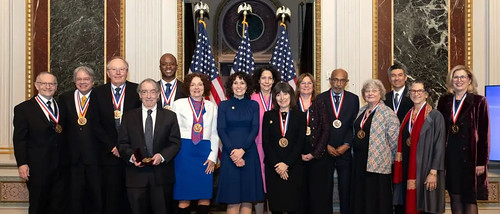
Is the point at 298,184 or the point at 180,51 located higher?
the point at 180,51

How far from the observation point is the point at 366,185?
209 inches

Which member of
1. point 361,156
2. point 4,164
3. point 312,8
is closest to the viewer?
point 361,156

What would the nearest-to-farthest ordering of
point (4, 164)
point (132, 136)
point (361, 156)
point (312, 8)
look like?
1. point (132, 136)
2. point (361, 156)
3. point (4, 164)
4. point (312, 8)

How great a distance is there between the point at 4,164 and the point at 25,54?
1.46 metres

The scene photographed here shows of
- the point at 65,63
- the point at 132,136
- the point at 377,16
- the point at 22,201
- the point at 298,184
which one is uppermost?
the point at 377,16

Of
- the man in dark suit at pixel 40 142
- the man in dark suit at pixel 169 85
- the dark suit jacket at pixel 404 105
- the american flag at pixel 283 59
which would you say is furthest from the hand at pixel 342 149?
the man in dark suit at pixel 40 142

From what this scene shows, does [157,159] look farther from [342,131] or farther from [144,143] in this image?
[342,131]

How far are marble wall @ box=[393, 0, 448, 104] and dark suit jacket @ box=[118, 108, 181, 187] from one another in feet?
11.4

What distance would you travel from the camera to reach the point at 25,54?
7023mm

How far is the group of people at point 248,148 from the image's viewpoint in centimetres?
504

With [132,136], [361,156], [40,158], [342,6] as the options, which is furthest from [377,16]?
[40,158]

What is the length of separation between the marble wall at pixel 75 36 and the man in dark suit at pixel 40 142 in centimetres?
160

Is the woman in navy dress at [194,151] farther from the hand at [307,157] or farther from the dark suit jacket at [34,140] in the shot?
the dark suit jacket at [34,140]

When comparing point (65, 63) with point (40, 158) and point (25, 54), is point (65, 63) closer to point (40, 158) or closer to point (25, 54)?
point (25, 54)
